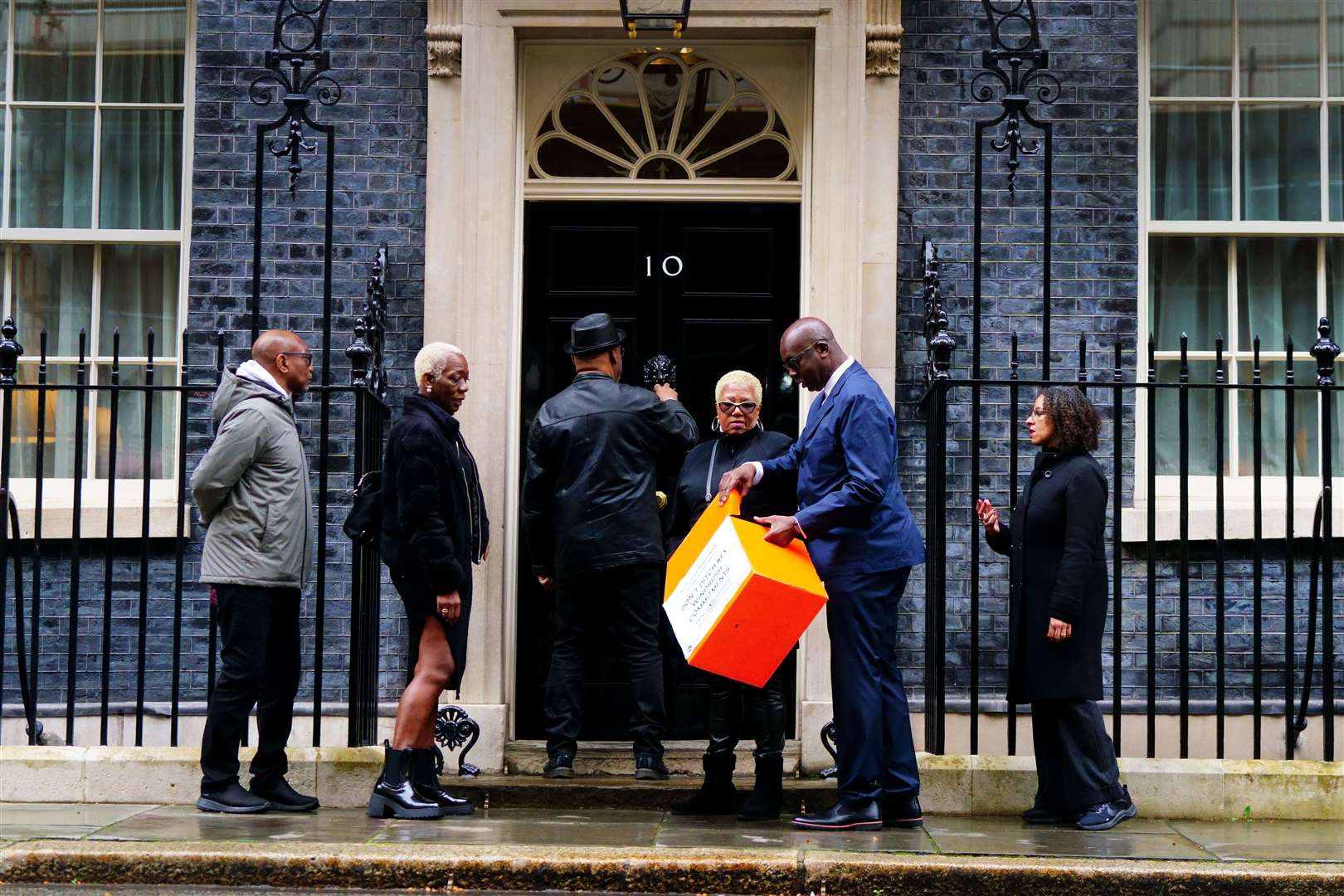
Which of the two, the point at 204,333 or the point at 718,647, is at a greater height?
the point at 204,333

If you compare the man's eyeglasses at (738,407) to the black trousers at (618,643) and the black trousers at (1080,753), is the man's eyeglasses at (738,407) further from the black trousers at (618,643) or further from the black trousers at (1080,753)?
the black trousers at (1080,753)

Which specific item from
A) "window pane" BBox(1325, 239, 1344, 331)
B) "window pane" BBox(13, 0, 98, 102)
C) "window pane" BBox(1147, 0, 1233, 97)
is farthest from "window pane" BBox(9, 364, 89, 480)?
"window pane" BBox(1325, 239, 1344, 331)

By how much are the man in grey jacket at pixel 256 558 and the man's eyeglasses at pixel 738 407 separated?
1.64 metres

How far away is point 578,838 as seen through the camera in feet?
20.4

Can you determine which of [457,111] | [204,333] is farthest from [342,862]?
[457,111]

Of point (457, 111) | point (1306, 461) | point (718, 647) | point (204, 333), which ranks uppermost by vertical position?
point (457, 111)

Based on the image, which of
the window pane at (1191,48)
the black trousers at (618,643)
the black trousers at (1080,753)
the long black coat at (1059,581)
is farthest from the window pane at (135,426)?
the window pane at (1191,48)

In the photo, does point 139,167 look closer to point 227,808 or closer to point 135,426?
point 135,426

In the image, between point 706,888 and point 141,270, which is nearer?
point 706,888

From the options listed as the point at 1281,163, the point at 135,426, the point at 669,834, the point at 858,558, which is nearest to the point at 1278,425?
the point at 1281,163

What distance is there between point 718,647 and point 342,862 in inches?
57.4

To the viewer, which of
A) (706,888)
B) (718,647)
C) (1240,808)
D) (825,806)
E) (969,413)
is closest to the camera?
(706,888)

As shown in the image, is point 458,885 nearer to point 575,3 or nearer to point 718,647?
point 718,647

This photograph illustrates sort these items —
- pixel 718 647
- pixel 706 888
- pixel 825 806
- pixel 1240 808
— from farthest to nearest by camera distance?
pixel 825 806
pixel 1240 808
pixel 718 647
pixel 706 888
